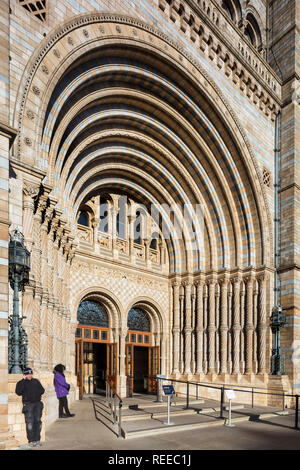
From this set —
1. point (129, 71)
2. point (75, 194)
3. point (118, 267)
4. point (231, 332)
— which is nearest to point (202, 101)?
point (129, 71)

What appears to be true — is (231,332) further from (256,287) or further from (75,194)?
(75,194)

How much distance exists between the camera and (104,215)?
18.4 meters

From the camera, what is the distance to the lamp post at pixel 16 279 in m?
8.05

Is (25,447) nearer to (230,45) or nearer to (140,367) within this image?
(140,367)

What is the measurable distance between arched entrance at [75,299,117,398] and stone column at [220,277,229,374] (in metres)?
4.65

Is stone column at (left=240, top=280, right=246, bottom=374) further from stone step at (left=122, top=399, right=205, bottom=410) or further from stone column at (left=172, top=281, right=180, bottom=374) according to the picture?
stone step at (left=122, top=399, right=205, bottom=410)

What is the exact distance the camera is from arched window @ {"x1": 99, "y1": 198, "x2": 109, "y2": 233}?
18106mm

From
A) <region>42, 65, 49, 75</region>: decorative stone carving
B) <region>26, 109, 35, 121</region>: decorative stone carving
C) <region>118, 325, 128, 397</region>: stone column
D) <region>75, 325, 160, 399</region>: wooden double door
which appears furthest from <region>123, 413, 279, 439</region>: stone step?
<region>42, 65, 49, 75</region>: decorative stone carving

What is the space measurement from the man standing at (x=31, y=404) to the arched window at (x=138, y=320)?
11.0 metres

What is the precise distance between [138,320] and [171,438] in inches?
393

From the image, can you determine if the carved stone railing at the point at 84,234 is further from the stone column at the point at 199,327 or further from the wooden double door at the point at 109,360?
the stone column at the point at 199,327

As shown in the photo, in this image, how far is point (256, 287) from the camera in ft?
61.7

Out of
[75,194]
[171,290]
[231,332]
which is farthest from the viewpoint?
[171,290]

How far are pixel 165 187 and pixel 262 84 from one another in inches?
258
